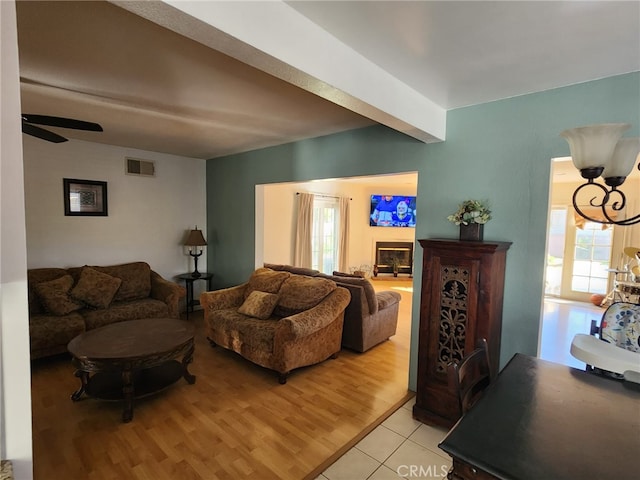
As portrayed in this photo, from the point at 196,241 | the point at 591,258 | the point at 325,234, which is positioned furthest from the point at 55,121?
the point at 591,258

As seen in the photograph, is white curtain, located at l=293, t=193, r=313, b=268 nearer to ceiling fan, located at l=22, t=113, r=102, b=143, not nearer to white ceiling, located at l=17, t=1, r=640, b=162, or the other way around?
white ceiling, located at l=17, t=1, r=640, b=162

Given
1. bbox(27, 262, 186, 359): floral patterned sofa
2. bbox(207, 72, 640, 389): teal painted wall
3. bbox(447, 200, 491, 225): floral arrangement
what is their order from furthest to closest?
bbox(27, 262, 186, 359): floral patterned sofa → bbox(447, 200, 491, 225): floral arrangement → bbox(207, 72, 640, 389): teal painted wall

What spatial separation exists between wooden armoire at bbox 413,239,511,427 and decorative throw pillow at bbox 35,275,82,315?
3.68m

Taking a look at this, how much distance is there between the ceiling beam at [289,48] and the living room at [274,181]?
54cm

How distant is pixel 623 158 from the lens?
1372mm

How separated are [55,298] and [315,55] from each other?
3.77 m

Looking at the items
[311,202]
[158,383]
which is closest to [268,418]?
[158,383]

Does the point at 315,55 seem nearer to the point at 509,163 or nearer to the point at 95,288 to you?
the point at 509,163

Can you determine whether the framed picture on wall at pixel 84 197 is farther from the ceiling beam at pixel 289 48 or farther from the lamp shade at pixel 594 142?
the lamp shade at pixel 594 142

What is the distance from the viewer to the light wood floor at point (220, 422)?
2.06 m

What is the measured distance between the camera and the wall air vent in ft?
14.8

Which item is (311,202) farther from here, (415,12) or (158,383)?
(415,12)

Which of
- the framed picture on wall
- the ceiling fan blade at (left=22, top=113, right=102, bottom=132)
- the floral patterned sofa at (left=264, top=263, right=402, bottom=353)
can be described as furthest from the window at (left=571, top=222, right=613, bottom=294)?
the framed picture on wall

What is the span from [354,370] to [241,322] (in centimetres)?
128
